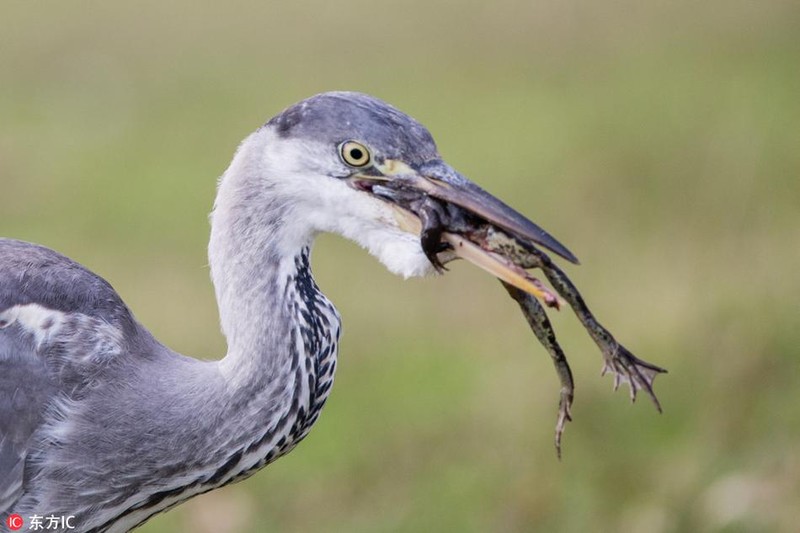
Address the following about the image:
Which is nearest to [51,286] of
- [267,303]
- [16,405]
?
[16,405]

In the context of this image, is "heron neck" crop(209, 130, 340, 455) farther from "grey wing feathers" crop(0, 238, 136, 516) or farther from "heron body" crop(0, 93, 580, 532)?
"grey wing feathers" crop(0, 238, 136, 516)

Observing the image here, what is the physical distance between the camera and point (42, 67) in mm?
11805

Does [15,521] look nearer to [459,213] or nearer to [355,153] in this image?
[355,153]

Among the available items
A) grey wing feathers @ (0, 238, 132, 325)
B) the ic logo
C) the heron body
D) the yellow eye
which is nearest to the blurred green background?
grey wing feathers @ (0, 238, 132, 325)

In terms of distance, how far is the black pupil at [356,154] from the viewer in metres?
3.43

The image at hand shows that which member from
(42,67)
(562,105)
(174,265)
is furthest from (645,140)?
(42,67)

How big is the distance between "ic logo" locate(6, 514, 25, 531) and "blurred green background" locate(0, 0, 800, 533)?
1.99 m

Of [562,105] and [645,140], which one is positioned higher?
[562,105]

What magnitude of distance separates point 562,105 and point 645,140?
4.23 feet

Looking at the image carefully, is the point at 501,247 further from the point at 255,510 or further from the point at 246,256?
the point at 255,510

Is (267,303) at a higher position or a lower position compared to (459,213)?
lower

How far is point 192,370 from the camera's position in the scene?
3.73 metres

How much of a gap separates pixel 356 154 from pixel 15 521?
133 centimetres

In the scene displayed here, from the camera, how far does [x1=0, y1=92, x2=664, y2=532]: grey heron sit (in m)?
3.53
